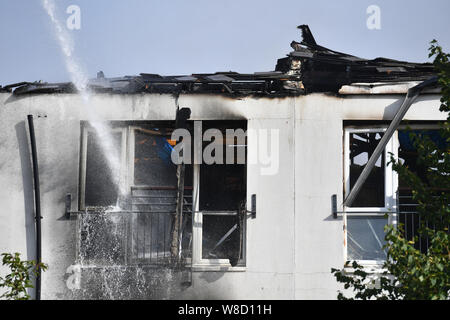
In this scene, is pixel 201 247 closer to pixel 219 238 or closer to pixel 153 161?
pixel 219 238

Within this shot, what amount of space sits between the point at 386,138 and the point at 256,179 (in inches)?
82.8

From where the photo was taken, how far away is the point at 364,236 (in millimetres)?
9250

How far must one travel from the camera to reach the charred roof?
Result: 9266 mm

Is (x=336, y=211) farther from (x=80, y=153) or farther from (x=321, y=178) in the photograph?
(x=80, y=153)

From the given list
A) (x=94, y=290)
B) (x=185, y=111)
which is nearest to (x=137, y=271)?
(x=94, y=290)

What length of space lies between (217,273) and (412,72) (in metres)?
4.38

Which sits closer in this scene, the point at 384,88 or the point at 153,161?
the point at 384,88

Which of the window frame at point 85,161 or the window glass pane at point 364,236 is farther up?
the window frame at point 85,161

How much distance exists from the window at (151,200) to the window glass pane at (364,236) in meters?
1.71

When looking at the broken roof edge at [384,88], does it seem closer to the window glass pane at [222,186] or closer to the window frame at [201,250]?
the window glass pane at [222,186]

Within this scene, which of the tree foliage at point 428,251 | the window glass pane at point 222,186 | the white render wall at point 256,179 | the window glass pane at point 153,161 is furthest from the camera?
the window glass pane at point 222,186

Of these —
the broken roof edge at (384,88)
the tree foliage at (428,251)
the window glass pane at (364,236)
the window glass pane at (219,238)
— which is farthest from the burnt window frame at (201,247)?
the tree foliage at (428,251)

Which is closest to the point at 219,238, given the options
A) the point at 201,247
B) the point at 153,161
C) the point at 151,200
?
the point at 201,247

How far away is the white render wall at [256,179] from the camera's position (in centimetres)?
899
